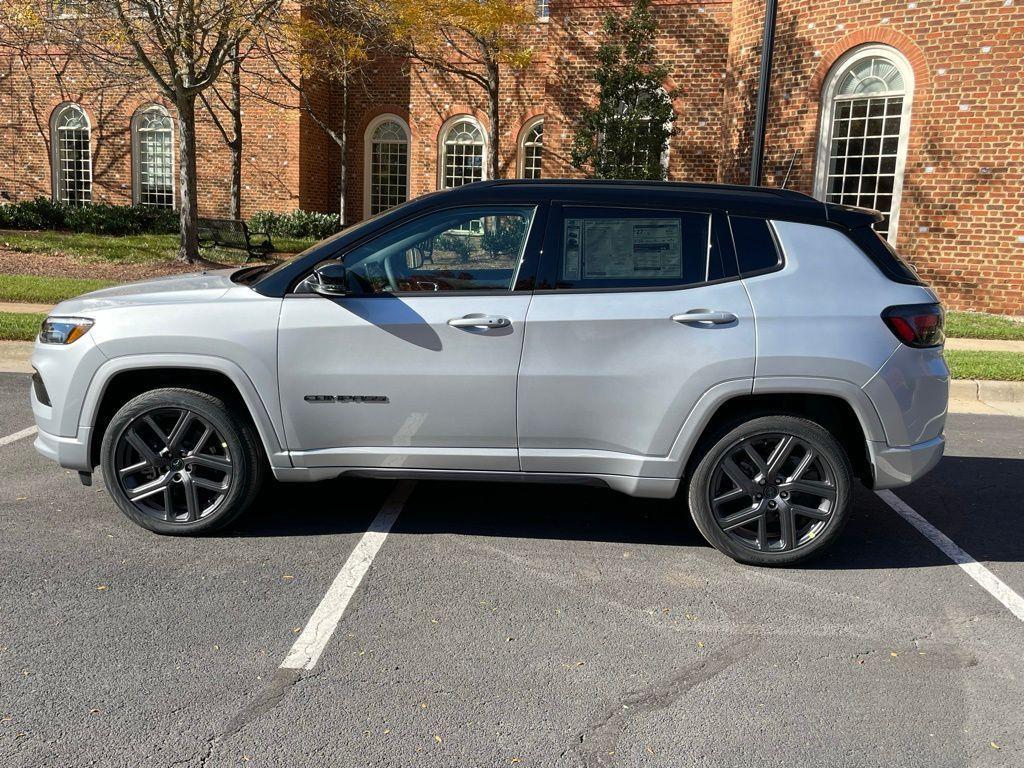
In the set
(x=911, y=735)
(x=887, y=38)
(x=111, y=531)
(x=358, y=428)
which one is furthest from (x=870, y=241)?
(x=887, y=38)

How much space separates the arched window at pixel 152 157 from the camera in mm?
25484

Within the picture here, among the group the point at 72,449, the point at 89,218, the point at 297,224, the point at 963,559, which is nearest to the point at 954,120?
the point at 963,559

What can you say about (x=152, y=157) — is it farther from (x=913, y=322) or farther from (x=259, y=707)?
(x=259, y=707)

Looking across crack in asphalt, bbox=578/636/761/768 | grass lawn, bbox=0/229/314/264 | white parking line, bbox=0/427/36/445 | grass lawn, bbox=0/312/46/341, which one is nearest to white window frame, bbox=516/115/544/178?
grass lawn, bbox=0/229/314/264

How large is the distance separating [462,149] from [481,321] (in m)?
22.0

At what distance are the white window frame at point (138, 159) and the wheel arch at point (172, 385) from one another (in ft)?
74.8

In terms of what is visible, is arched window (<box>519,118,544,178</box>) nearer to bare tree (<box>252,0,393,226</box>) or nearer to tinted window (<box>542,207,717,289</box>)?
bare tree (<box>252,0,393,226</box>)

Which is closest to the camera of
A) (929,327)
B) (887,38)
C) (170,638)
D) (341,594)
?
(170,638)

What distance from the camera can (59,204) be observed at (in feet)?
78.0

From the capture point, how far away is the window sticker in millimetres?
4254

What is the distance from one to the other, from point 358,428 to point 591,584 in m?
1.38

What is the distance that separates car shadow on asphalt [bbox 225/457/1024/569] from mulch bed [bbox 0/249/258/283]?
36.9 feet

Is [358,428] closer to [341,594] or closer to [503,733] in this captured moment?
[341,594]

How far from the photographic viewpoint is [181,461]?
14.6ft
